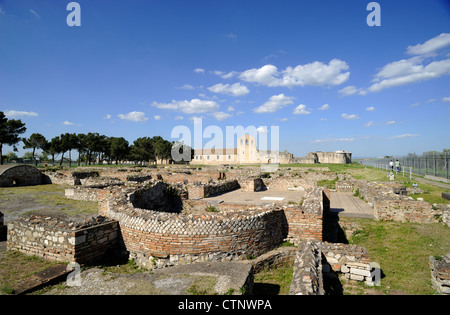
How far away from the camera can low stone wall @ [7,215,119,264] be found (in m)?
5.70

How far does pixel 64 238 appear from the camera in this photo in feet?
18.7

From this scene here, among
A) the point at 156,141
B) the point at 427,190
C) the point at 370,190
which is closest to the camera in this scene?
the point at 370,190

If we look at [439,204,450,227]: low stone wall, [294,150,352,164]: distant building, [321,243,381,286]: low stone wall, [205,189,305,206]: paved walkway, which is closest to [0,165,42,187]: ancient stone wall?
[205,189,305,206]: paved walkway

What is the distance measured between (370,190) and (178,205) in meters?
11.3

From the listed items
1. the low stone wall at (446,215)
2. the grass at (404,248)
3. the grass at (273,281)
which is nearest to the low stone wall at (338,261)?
the grass at (404,248)

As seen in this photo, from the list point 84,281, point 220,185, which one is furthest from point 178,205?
point 84,281

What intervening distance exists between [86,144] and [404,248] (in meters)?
72.3

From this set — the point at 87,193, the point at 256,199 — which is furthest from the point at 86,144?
the point at 256,199

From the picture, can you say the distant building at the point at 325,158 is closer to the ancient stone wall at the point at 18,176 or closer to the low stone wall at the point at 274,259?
the ancient stone wall at the point at 18,176

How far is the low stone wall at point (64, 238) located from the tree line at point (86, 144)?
51048mm

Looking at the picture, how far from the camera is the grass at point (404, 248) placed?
5691mm

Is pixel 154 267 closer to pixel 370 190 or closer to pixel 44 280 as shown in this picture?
pixel 44 280

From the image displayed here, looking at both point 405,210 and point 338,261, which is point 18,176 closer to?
point 338,261
